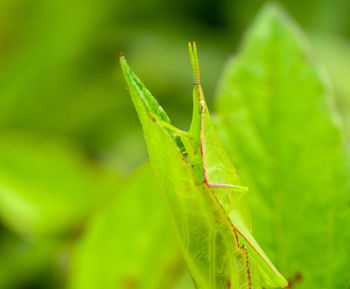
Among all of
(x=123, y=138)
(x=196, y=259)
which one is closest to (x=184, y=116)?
(x=123, y=138)

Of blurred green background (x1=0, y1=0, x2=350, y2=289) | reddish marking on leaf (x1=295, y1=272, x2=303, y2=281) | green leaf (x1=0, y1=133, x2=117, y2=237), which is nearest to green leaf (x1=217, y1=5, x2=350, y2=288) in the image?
reddish marking on leaf (x1=295, y1=272, x2=303, y2=281)

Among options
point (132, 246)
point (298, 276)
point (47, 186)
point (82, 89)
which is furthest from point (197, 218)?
point (82, 89)

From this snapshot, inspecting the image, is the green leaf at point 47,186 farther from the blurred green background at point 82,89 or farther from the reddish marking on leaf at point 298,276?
the reddish marking on leaf at point 298,276

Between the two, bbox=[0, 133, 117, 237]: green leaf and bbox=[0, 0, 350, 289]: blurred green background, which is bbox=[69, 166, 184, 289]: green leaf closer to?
bbox=[0, 0, 350, 289]: blurred green background

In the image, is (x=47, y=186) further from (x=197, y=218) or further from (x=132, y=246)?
(x=197, y=218)

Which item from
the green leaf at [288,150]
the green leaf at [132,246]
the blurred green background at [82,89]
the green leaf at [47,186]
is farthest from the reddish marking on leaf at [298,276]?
the green leaf at [47,186]

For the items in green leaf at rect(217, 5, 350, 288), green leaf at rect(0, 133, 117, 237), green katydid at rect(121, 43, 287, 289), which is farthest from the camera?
green leaf at rect(0, 133, 117, 237)

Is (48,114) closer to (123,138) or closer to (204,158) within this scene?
(123,138)
